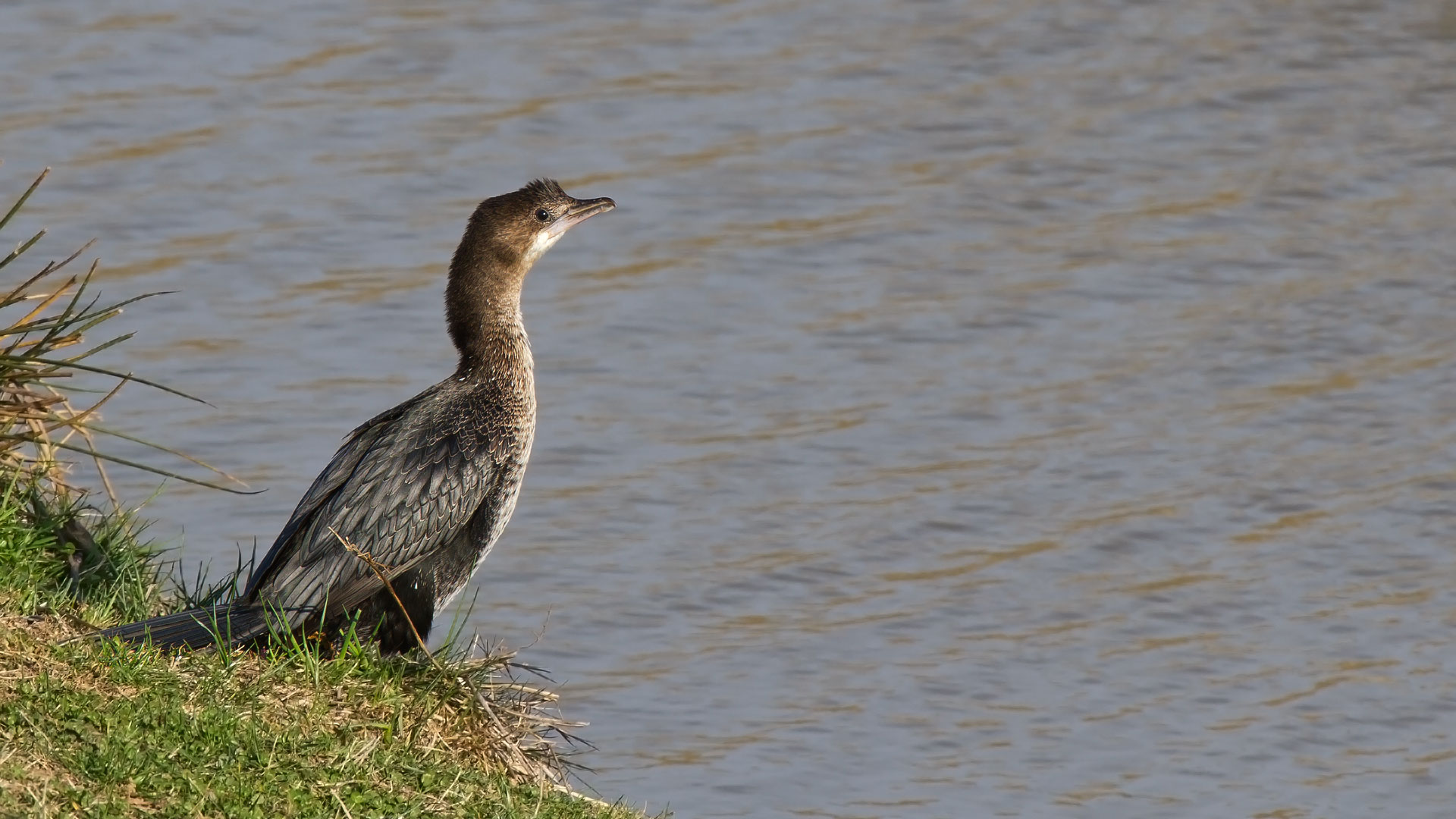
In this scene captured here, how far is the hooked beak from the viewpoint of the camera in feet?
23.3

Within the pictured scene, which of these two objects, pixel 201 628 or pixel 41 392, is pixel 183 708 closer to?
pixel 201 628

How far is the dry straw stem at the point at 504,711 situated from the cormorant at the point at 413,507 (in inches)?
2.3

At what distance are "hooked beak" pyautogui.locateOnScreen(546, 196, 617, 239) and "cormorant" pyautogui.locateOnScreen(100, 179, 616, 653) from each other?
31 cm

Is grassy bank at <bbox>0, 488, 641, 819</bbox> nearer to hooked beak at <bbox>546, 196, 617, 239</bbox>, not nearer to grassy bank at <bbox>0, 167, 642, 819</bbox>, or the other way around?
grassy bank at <bbox>0, 167, 642, 819</bbox>

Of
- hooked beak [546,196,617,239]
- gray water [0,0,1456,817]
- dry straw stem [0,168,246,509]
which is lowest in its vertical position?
gray water [0,0,1456,817]

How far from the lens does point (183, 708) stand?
526 cm

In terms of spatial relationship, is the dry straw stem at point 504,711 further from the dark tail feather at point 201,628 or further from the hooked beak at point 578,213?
the hooked beak at point 578,213

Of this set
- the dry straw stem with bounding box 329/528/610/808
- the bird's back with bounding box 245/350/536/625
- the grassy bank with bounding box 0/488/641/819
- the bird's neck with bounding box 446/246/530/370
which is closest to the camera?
the grassy bank with bounding box 0/488/641/819

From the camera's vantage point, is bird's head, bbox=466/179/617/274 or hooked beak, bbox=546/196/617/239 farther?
hooked beak, bbox=546/196/617/239

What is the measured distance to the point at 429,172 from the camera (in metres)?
12.3

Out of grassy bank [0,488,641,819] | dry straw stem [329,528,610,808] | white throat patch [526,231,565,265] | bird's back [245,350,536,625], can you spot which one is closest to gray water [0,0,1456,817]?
dry straw stem [329,528,610,808]

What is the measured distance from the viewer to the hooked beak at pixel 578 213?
7.10m

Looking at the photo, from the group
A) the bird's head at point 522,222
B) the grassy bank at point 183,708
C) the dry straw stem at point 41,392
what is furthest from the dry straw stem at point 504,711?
the bird's head at point 522,222

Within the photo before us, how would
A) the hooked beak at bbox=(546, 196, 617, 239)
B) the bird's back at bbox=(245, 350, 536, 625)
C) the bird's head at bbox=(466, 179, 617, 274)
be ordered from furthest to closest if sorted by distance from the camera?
the hooked beak at bbox=(546, 196, 617, 239), the bird's head at bbox=(466, 179, 617, 274), the bird's back at bbox=(245, 350, 536, 625)
